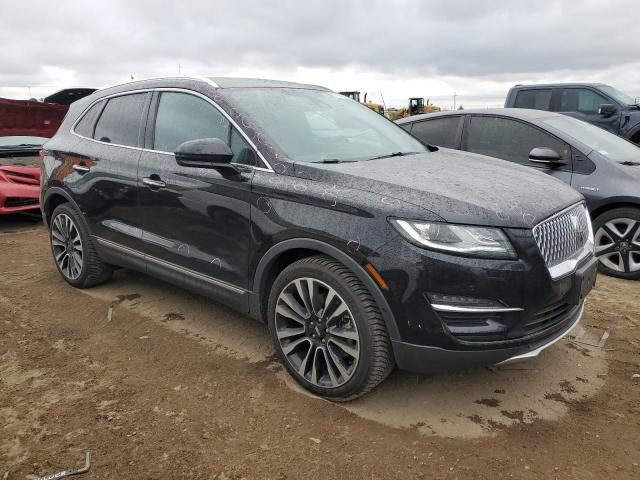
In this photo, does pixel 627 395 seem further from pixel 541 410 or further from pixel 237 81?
pixel 237 81

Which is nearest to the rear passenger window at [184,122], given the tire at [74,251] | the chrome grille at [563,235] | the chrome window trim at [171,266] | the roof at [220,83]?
the roof at [220,83]

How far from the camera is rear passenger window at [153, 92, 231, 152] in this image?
3312 mm

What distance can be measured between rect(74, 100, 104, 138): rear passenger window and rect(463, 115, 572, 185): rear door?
356 cm

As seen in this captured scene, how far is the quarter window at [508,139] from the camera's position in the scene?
16.8 feet

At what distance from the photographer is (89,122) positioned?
4480 millimetres

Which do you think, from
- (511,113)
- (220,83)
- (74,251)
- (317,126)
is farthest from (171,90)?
(511,113)

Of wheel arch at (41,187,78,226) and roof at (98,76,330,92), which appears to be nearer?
roof at (98,76,330,92)

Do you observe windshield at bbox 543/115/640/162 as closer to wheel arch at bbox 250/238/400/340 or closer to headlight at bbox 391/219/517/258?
headlight at bbox 391/219/517/258

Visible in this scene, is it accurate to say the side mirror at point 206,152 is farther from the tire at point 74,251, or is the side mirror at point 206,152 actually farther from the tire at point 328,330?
the tire at point 74,251

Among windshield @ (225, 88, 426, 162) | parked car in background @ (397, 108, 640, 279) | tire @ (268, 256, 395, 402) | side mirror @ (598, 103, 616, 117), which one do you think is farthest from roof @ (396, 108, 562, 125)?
side mirror @ (598, 103, 616, 117)

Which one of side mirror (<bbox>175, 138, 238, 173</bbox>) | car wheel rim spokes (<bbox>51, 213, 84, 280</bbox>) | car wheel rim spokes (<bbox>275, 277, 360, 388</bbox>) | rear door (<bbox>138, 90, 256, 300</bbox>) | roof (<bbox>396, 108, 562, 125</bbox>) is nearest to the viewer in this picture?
car wheel rim spokes (<bbox>275, 277, 360, 388</bbox>)

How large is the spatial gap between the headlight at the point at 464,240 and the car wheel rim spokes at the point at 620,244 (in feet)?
9.74

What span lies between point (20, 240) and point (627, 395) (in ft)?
21.7

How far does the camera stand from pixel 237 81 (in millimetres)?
3637
